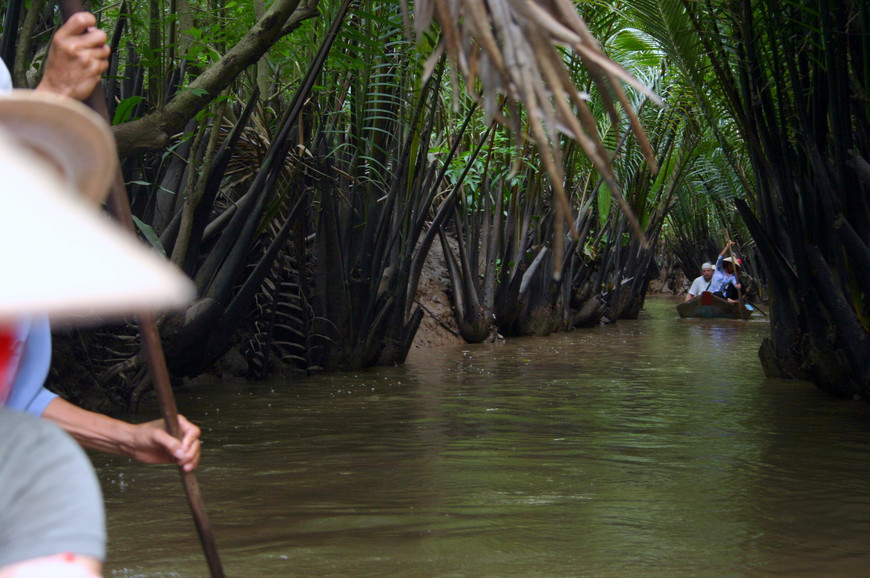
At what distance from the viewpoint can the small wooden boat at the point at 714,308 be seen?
56.5 feet

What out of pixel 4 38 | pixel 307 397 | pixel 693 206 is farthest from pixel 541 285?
pixel 693 206

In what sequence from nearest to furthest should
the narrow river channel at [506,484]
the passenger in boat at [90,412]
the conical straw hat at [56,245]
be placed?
the conical straw hat at [56,245] → the passenger in boat at [90,412] → the narrow river channel at [506,484]

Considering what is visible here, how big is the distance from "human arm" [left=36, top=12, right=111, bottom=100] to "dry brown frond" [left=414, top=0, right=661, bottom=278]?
0.58m

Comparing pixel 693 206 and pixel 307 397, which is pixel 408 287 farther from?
pixel 693 206

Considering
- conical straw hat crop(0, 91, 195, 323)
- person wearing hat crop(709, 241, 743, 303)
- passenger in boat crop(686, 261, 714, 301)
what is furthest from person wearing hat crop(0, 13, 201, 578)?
passenger in boat crop(686, 261, 714, 301)

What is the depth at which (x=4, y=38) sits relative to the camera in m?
3.90

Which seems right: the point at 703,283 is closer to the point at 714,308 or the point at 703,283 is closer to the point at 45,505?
the point at 714,308

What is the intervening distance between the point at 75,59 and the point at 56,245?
2.53 feet

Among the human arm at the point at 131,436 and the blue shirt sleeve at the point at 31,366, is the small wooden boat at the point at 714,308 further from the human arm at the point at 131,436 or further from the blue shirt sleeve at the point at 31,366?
the blue shirt sleeve at the point at 31,366

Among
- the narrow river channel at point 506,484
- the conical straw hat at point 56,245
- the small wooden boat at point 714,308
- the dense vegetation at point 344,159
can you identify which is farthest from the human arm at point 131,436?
the small wooden boat at point 714,308

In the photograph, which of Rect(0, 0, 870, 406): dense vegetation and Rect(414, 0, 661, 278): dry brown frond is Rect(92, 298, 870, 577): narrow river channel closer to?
Rect(0, 0, 870, 406): dense vegetation

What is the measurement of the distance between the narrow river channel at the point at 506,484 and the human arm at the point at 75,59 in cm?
145

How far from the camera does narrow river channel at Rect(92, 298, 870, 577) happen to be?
8.91 ft

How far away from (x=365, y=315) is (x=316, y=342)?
0.45 metres
